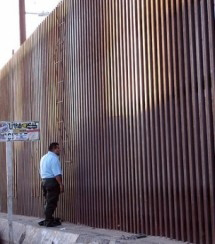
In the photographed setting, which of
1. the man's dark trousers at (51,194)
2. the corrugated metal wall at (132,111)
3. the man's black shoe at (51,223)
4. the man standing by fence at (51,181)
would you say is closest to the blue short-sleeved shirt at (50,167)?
the man standing by fence at (51,181)

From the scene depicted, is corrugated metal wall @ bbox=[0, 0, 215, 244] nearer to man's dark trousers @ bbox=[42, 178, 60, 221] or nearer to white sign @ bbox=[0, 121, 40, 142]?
man's dark trousers @ bbox=[42, 178, 60, 221]

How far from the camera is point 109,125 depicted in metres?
9.89

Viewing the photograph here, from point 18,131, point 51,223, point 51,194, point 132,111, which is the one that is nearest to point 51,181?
point 51,194

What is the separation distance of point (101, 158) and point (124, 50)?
6.98 ft

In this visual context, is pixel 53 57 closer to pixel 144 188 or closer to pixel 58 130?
pixel 58 130

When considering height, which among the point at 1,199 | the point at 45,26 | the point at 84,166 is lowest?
the point at 1,199

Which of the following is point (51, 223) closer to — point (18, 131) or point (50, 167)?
point (50, 167)

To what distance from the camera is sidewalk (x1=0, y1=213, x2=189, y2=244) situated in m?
8.30

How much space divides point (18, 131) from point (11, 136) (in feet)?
0.60

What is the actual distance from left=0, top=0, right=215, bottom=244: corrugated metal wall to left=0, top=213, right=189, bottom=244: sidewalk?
0.75 ft

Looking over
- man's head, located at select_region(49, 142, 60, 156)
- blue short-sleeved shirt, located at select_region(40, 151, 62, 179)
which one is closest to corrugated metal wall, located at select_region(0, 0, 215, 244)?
man's head, located at select_region(49, 142, 60, 156)

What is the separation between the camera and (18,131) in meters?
11.1

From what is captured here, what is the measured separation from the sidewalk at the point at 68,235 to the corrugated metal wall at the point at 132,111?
228 millimetres

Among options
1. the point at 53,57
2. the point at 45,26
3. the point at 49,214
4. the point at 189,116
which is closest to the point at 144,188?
the point at 189,116
